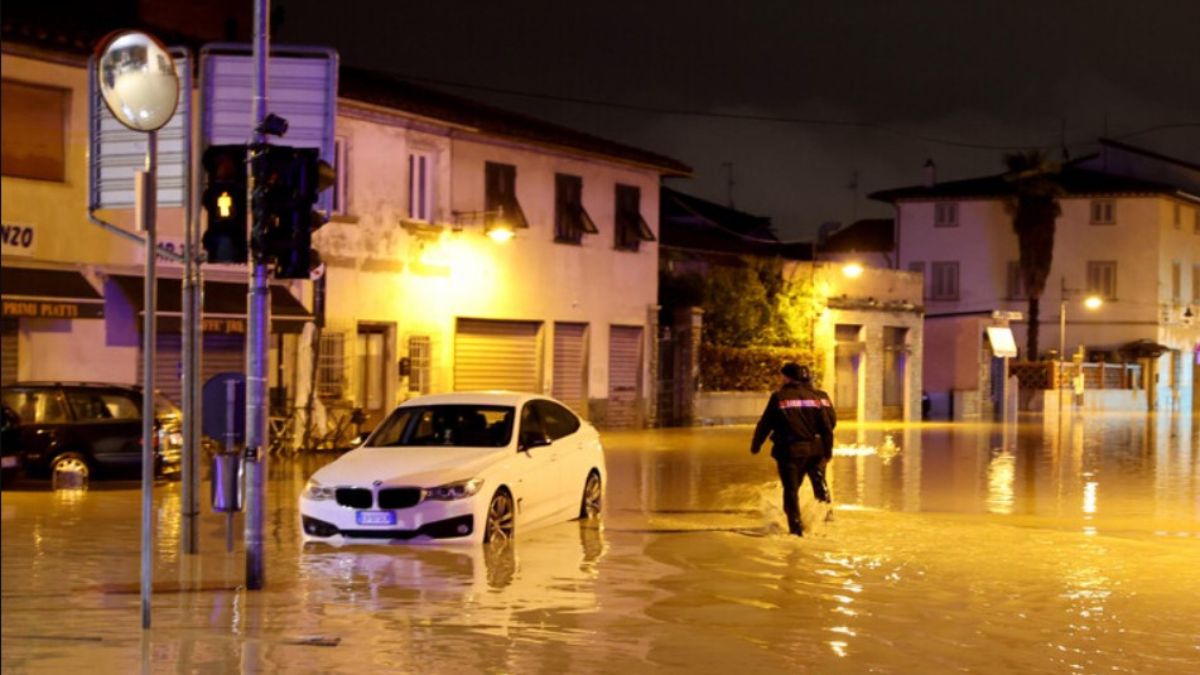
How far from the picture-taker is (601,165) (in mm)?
38562

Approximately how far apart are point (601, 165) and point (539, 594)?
2715 centimetres

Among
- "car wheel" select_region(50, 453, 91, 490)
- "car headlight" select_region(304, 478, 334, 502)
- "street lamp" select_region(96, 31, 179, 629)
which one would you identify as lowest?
"car wheel" select_region(50, 453, 91, 490)

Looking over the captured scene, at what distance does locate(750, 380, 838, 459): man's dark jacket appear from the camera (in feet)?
52.1

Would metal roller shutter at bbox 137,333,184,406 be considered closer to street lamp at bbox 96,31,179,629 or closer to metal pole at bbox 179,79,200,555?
metal pole at bbox 179,79,200,555

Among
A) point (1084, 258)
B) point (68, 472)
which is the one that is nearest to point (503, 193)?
point (68, 472)

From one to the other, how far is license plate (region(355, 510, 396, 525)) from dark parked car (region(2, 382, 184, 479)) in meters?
8.33

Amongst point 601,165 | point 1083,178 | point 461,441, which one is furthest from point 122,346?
point 1083,178

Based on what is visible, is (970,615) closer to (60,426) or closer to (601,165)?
(60,426)

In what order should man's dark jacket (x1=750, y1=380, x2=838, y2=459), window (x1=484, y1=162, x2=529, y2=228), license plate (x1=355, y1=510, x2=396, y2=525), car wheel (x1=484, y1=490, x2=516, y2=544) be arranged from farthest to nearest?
window (x1=484, y1=162, x2=529, y2=228) → man's dark jacket (x1=750, y1=380, x2=838, y2=459) → car wheel (x1=484, y1=490, x2=516, y2=544) → license plate (x1=355, y1=510, x2=396, y2=525)

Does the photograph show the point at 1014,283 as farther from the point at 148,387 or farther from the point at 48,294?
the point at 148,387

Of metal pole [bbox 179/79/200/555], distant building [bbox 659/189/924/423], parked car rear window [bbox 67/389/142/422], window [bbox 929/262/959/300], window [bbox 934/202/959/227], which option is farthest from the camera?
window [bbox 934/202/959/227]

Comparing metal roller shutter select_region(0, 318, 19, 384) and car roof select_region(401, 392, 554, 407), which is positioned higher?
metal roller shutter select_region(0, 318, 19, 384)

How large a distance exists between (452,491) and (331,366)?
17.0 m

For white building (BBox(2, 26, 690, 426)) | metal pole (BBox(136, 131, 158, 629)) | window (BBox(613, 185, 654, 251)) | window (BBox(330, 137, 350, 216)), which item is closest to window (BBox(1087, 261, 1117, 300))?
white building (BBox(2, 26, 690, 426))
